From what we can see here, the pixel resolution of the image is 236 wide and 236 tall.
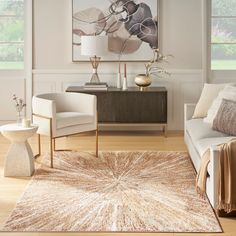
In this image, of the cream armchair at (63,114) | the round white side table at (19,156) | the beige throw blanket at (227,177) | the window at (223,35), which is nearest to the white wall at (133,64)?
the window at (223,35)

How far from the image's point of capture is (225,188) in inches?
146

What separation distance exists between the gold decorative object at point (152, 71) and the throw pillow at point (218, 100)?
5.58ft

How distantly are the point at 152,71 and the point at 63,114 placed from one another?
6.56 feet

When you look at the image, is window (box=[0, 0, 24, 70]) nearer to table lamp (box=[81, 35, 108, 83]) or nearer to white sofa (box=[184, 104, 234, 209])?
table lamp (box=[81, 35, 108, 83])

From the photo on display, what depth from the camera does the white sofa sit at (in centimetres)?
374

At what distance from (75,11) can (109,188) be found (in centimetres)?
335

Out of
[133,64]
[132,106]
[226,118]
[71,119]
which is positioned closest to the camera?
[226,118]

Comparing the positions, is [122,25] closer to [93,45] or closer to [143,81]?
[93,45]

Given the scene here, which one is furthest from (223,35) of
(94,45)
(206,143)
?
(206,143)

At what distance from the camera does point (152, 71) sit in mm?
7266

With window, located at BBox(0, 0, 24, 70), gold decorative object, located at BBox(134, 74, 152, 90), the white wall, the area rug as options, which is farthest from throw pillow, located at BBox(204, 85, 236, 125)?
window, located at BBox(0, 0, 24, 70)

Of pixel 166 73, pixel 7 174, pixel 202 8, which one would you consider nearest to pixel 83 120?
pixel 7 174

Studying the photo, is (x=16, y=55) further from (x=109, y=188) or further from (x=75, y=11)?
(x=109, y=188)

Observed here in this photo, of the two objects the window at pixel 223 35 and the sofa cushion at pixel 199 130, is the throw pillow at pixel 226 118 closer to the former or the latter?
the sofa cushion at pixel 199 130
